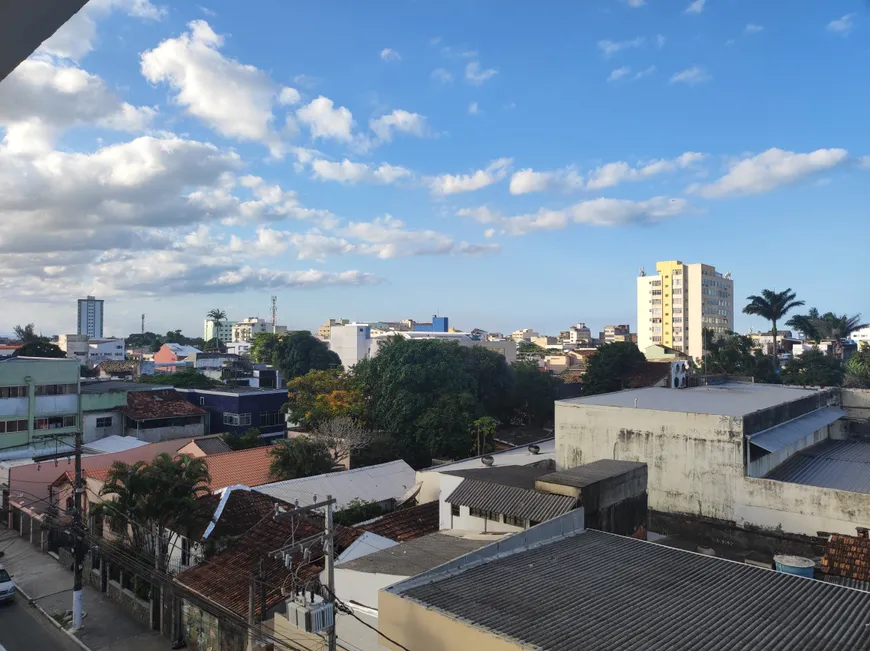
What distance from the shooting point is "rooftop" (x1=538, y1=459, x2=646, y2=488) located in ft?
47.1

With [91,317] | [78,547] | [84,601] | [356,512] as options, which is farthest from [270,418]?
[91,317]

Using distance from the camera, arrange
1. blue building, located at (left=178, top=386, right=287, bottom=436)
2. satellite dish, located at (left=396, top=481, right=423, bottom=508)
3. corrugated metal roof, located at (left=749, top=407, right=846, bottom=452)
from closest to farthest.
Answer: corrugated metal roof, located at (left=749, top=407, right=846, bottom=452) → satellite dish, located at (left=396, top=481, right=423, bottom=508) → blue building, located at (left=178, top=386, right=287, bottom=436)

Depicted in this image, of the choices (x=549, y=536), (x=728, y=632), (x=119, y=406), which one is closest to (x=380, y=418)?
(x=119, y=406)

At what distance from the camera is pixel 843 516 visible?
17.6 meters

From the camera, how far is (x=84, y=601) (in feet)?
61.4

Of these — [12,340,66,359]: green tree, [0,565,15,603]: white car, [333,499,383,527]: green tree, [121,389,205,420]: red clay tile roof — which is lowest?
[0,565,15,603]: white car

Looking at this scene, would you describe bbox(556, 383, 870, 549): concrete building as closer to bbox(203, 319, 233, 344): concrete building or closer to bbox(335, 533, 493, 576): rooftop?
bbox(335, 533, 493, 576): rooftop

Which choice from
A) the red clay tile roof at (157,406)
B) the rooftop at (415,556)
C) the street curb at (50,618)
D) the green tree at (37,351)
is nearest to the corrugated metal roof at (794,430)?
the rooftop at (415,556)

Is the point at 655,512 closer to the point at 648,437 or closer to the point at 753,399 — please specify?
the point at 648,437

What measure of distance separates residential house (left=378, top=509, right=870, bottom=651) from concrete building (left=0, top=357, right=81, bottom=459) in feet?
93.5

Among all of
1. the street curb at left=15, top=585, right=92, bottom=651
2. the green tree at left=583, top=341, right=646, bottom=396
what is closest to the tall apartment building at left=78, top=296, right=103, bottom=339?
the green tree at left=583, top=341, right=646, bottom=396

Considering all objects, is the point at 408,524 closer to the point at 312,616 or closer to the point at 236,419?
the point at 312,616

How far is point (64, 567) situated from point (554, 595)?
784 inches

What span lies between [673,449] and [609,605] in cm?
1316
